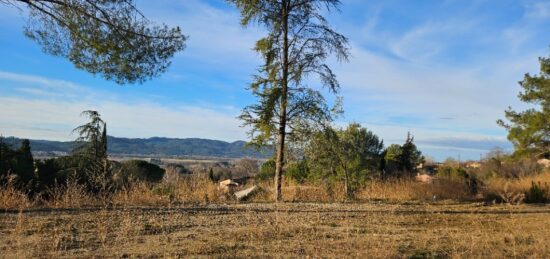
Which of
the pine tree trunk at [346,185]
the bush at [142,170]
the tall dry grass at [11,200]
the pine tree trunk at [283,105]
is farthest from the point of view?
the bush at [142,170]

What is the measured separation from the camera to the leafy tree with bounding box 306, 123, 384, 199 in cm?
1576

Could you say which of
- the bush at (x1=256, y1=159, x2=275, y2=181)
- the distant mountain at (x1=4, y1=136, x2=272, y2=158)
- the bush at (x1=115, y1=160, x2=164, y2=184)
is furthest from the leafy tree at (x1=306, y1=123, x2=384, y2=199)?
the distant mountain at (x1=4, y1=136, x2=272, y2=158)

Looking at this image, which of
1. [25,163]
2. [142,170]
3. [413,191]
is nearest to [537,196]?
[413,191]

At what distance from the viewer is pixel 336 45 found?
44.7ft

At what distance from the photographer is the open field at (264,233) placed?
6.11 m

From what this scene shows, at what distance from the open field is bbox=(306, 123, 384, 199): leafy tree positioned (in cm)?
483

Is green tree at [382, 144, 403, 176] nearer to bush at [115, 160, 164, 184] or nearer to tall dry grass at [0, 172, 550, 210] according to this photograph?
tall dry grass at [0, 172, 550, 210]

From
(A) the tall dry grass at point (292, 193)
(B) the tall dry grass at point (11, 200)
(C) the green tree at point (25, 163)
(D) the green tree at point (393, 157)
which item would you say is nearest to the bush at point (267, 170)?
(D) the green tree at point (393, 157)

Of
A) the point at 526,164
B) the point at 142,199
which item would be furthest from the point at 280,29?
the point at 526,164

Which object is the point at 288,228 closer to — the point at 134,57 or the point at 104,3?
the point at 134,57

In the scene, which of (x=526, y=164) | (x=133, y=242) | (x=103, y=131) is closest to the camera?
(x=133, y=242)

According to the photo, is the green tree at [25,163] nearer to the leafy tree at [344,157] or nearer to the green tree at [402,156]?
the leafy tree at [344,157]

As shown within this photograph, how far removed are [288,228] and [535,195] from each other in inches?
458

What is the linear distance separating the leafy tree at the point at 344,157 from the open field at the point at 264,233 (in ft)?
15.9
